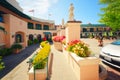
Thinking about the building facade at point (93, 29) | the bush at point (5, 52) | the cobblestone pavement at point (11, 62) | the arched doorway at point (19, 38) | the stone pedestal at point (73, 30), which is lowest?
the cobblestone pavement at point (11, 62)

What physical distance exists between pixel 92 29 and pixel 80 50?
53.6 meters

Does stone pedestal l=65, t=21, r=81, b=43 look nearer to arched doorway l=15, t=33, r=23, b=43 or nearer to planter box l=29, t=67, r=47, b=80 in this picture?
planter box l=29, t=67, r=47, b=80

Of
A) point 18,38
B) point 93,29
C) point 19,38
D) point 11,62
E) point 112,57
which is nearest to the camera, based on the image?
point 112,57

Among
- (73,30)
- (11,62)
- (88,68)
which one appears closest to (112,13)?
(73,30)

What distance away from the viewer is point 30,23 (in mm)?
33562

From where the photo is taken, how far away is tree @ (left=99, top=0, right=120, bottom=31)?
16656mm

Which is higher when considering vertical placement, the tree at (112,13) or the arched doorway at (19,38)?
the tree at (112,13)

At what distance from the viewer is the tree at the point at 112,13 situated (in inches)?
656

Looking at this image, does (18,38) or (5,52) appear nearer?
(5,52)

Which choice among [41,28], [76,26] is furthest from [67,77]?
[41,28]

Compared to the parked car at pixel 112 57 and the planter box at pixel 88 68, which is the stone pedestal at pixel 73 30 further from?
the planter box at pixel 88 68

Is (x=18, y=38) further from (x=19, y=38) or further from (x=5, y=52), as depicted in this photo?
(x=5, y=52)

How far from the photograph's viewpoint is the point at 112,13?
17.2m

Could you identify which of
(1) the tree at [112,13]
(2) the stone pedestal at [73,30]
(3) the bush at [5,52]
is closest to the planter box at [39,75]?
(2) the stone pedestal at [73,30]
